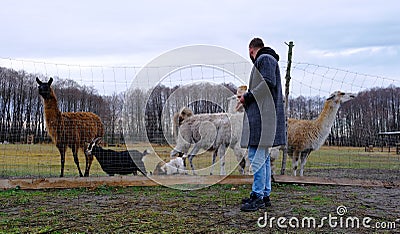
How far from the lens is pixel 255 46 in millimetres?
4922

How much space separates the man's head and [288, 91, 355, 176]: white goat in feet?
13.3

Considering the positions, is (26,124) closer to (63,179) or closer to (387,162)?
(63,179)

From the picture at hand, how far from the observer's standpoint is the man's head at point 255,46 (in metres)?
4.91

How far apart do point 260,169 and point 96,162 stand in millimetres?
4948

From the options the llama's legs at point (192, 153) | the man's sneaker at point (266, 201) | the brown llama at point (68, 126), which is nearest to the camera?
the man's sneaker at point (266, 201)

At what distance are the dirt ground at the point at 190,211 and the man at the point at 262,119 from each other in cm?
35

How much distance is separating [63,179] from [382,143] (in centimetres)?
800

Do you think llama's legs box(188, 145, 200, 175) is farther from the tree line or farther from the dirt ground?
the dirt ground

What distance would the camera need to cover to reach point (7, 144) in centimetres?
727

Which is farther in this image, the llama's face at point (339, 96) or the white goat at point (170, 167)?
the llama's face at point (339, 96)

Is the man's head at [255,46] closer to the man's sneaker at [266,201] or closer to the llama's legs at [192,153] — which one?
the man's sneaker at [266,201]

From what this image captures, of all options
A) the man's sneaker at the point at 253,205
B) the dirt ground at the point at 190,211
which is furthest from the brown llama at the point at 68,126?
the man's sneaker at the point at 253,205

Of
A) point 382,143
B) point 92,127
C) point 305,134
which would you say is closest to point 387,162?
point 382,143

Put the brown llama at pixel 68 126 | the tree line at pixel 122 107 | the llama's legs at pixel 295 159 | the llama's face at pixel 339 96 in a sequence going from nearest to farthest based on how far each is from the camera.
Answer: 1. the tree line at pixel 122 107
2. the brown llama at pixel 68 126
3. the llama's legs at pixel 295 159
4. the llama's face at pixel 339 96
